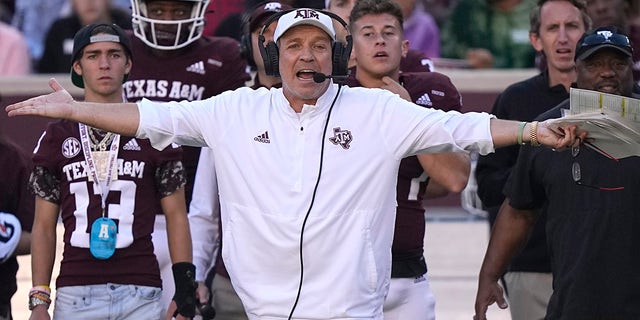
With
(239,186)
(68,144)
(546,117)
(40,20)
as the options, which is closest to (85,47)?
(68,144)

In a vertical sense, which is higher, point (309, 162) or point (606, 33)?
point (606, 33)

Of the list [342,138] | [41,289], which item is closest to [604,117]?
[342,138]

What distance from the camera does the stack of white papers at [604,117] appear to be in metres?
5.75

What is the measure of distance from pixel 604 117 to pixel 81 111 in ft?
6.48

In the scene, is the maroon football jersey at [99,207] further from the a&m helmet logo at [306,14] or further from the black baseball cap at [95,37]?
the a&m helmet logo at [306,14]

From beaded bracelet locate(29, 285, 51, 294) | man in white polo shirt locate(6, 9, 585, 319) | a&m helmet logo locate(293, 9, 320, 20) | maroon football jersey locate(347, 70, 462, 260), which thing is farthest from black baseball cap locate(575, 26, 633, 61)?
beaded bracelet locate(29, 285, 51, 294)

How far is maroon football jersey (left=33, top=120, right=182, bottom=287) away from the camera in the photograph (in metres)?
7.11

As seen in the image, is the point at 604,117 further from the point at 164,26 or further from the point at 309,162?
the point at 164,26

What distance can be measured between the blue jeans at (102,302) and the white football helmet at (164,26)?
168 centimetres

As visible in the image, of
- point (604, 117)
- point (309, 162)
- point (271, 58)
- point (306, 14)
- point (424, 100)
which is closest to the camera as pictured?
point (604, 117)

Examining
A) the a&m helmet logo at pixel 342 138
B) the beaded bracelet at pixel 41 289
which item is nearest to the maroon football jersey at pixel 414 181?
the a&m helmet logo at pixel 342 138

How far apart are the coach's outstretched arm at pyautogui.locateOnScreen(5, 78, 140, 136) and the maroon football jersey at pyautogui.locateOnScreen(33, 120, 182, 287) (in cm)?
117

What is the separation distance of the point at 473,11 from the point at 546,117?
6.18 m

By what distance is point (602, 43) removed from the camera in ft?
23.4
